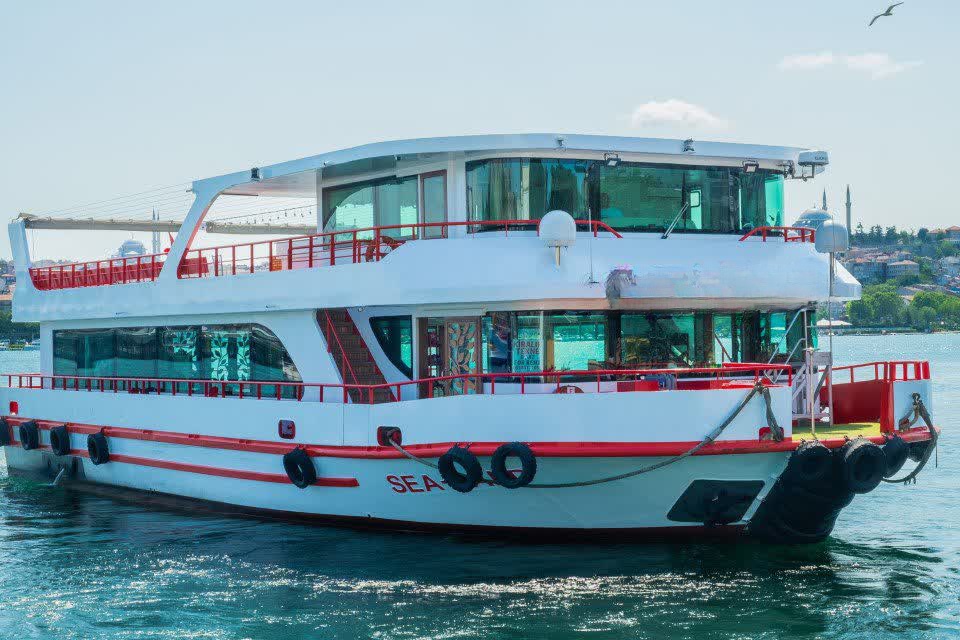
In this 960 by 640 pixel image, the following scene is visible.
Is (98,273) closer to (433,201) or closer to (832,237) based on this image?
(433,201)

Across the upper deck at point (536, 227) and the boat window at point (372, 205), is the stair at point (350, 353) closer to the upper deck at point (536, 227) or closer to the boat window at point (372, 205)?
the upper deck at point (536, 227)

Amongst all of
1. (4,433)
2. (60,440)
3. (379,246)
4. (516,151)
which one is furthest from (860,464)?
(4,433)

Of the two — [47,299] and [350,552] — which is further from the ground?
[47,299]

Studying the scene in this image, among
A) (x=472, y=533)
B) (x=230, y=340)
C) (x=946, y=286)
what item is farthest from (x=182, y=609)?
(x=946, y=286)

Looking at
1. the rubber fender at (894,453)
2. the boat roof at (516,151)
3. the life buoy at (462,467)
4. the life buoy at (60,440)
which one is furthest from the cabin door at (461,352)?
the life buoy at (60,440)

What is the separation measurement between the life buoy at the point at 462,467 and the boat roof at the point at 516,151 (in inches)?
146

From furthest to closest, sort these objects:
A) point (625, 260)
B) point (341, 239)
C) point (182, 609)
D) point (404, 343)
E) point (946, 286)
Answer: point (946, 286) < point (341, 239) < point (404, 343) < point (625, 260) < point (182, 609)

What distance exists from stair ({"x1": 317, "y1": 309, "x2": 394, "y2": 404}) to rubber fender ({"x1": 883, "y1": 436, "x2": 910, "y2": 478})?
5.86 metres

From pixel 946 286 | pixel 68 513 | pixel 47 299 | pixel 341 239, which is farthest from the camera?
pixel 946 286

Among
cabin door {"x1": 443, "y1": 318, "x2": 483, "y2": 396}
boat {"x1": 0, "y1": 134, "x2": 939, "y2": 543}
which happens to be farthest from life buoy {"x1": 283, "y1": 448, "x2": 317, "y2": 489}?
cabin door {"x1": 443, "y1": 318, "x2": 483, "y2": 396}

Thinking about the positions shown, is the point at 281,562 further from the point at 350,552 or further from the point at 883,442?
the point at 883,442

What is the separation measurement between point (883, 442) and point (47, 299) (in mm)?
14580

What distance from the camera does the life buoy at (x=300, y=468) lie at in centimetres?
1422

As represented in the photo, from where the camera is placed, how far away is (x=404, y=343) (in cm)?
1468
